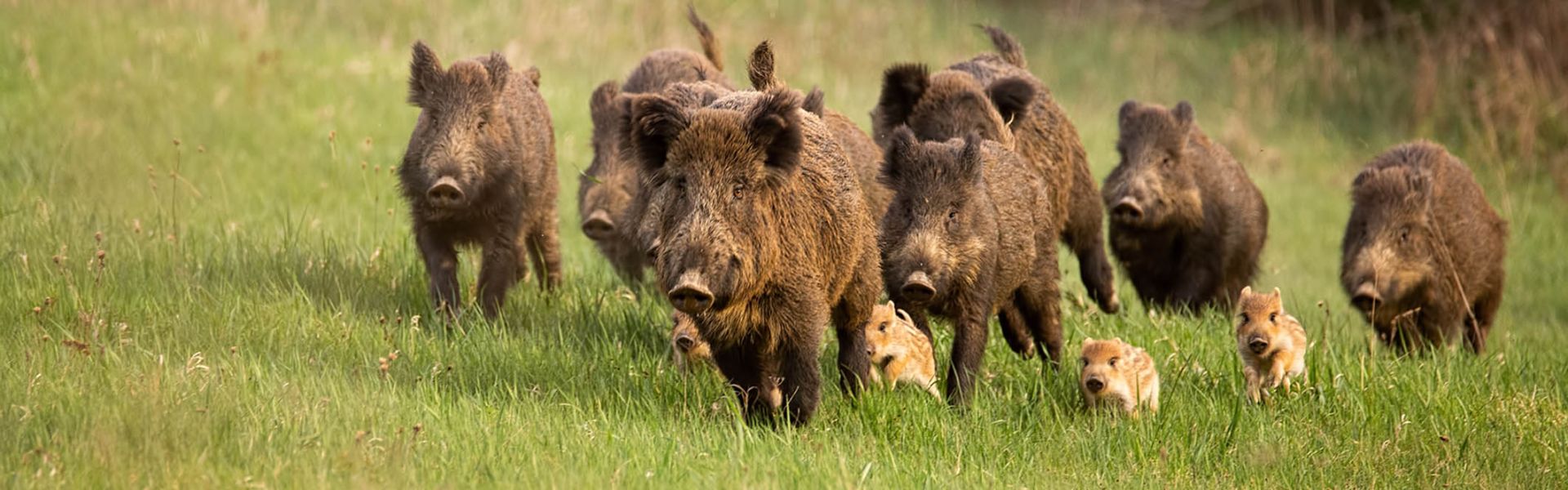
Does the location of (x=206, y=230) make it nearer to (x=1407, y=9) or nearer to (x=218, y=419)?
(x=218, y=419)

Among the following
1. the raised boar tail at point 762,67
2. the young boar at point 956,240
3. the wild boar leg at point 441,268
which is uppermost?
the raised boar tail at point 762,67

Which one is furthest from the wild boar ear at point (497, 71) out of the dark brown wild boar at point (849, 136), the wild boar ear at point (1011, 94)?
the wild boar ear at point (1011, 94)

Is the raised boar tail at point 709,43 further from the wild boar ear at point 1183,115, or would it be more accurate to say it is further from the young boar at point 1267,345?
the young boar at point 1267,345

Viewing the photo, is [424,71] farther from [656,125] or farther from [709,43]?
[656,125]

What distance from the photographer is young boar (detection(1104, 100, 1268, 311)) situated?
31.8 ft

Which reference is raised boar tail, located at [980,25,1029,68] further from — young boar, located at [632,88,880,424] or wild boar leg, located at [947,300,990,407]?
young boar, located at [632,88,880,424]

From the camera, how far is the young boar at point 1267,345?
275 inches

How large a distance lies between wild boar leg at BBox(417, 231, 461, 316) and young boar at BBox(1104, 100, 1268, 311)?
403 cm

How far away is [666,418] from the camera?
6.07 meters

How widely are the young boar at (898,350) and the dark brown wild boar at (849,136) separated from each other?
441 mm

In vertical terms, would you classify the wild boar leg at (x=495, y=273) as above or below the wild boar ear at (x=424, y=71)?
below

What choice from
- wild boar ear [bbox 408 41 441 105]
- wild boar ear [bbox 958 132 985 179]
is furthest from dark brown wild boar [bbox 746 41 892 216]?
wild boar ear [bbox 408 41 441 105]

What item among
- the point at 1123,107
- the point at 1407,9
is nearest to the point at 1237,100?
the point at 1407,9

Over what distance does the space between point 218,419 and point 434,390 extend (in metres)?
0.97
